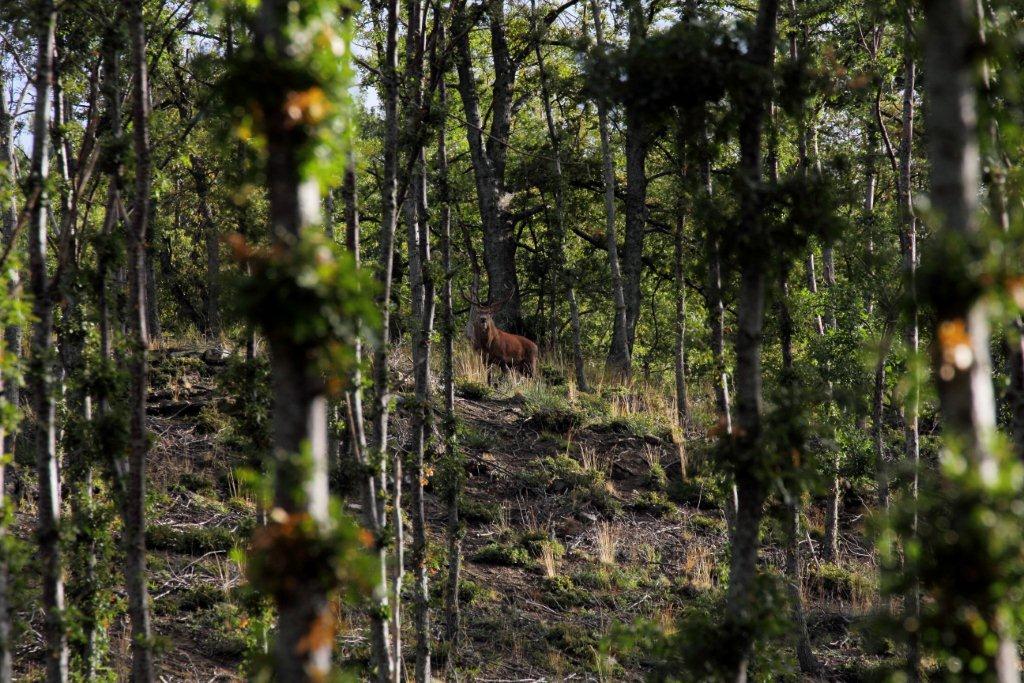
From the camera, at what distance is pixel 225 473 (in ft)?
39.8

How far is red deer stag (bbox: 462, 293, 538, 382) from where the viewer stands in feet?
59.1

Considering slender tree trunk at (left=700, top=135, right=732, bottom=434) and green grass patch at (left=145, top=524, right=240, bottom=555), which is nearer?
slender tree trunk at (left=700, top=135, right=732, bottom=434)

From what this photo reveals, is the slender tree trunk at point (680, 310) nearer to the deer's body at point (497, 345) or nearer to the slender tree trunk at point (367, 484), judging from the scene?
the deer's body at point (497, 345)

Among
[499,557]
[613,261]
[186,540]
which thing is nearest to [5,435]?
[186,540]

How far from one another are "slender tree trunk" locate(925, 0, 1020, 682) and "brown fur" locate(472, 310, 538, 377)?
14227mm

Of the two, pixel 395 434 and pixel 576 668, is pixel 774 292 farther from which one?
pixel 395 434

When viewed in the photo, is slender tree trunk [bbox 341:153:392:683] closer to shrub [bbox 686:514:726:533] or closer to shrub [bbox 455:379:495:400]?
shrub [bbox 686:514:726:533]

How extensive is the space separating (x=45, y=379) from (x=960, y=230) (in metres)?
5.28

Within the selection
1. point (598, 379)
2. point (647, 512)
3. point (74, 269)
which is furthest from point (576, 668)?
point (598, 379)

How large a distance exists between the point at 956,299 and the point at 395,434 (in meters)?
10.5

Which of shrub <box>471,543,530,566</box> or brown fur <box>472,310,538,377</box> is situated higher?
brown fur <box>472,310,538,377</box>

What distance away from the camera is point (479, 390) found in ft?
54.7

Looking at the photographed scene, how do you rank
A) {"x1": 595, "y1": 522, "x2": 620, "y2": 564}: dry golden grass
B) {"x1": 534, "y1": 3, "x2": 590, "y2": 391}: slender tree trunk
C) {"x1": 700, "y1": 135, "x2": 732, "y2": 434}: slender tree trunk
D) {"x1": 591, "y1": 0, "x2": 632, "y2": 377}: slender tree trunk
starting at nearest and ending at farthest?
{"x1": 700, "y1": 135, "x2": 732, "y2": 434}: slender tree trunk < {"x1": 595, "y1": 522, "x2": 620, "y2": 564}: dry golden grass < {"x1": 534, "y1": 3, "x2": 590, "y2": 391}: slender tree trunk < {"x1": 591, "y1": 0, "x2": 632, "y2": 377}: slender tree trunk

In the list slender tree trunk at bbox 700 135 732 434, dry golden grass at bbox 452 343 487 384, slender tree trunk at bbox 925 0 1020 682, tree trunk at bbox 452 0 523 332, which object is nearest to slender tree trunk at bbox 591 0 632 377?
tree trunk at bbox 452 0 523 332
